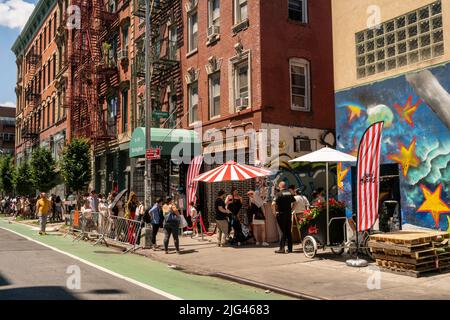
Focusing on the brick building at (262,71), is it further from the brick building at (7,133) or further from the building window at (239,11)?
the brick building at (7,133)

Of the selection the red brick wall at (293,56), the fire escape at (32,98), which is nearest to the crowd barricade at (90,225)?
the red brick wall at (293,56)

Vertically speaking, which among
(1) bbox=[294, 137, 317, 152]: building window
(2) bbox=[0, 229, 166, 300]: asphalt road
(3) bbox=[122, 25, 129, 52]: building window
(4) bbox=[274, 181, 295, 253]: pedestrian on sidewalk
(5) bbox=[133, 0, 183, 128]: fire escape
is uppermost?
(3) bbox=[122, 25, 129, 52]: building window

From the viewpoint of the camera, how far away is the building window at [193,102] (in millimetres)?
20828

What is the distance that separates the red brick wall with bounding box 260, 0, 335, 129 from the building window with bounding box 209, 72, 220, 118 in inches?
125

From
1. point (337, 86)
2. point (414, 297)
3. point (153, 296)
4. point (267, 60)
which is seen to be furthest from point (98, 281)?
point (267, 60)

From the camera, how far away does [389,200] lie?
38.6 ft

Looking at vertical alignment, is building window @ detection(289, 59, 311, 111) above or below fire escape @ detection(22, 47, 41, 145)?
below

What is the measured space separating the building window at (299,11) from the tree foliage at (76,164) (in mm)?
16187

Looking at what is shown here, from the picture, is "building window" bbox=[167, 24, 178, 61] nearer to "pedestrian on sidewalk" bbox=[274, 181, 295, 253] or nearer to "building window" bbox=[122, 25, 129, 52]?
"building window" bbox=[122, 25, 129, 52]

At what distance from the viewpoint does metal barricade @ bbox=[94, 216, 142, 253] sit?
1475 centimetres

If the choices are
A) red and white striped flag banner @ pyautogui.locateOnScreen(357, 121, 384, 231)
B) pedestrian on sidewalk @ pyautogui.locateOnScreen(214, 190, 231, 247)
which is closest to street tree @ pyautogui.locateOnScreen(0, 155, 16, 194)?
pedestrian on sidewalk @ pyautogui.locateOnScreen(214, 190, 231, 247)

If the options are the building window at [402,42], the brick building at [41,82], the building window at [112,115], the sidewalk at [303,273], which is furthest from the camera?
the brick building at [41,82]

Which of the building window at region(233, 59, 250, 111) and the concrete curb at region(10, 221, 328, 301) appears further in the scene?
the building window at region(233, 59, 250, 111)

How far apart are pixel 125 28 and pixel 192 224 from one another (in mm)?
15087
